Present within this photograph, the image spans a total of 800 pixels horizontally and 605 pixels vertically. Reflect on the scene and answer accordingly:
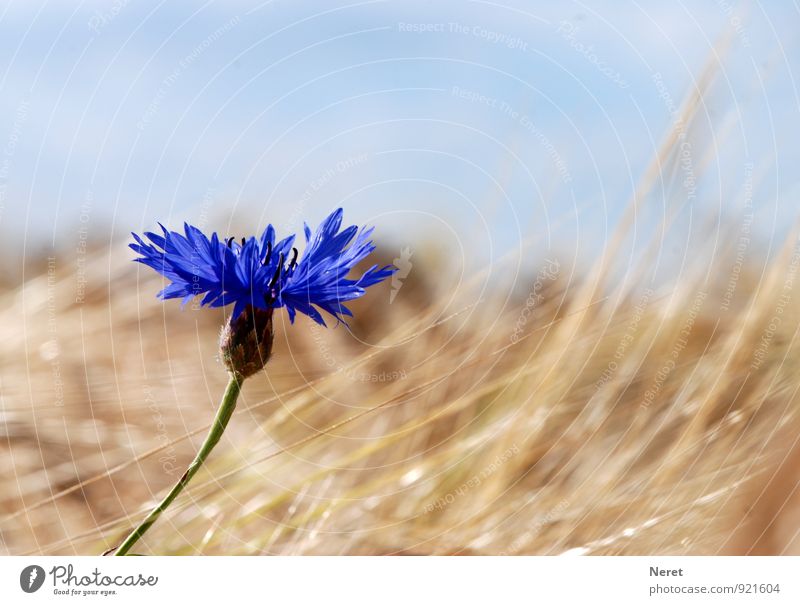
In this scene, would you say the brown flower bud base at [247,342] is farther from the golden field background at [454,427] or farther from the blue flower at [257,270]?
the golden field background at [454,427]

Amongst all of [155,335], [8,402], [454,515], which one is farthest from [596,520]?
[8,402]

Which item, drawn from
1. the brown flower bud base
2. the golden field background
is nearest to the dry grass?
the golden field background

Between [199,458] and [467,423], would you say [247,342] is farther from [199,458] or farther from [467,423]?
[467,423]

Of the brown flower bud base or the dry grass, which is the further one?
the dry grass

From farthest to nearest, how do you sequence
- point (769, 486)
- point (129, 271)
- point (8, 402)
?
point (129, 271), point (8, 402), point (769, 486)

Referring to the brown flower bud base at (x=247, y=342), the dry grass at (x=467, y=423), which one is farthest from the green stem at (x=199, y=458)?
the dry grass at (x=467, y=423)

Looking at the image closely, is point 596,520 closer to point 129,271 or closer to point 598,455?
point 598,455

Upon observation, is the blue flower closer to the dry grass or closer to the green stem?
the green stem
